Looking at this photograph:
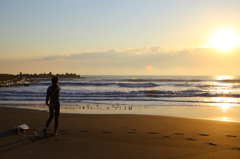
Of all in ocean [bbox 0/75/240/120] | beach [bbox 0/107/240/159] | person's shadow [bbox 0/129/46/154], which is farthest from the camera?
ocean [bbox 0/75/240/120]

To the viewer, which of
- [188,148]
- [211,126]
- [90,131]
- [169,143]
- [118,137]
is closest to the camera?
[188,148]

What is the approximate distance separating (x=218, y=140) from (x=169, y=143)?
1533 millimetres

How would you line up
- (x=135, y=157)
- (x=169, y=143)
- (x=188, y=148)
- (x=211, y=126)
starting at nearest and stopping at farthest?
(x=135, y=157), (x=188, y=148), (x=169, y=143), (x=211, y=126)

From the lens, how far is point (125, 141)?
6719 millimetres

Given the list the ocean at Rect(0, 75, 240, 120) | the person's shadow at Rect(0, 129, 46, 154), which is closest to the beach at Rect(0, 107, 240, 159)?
the person's shadow at Rect(0, 129, 46, 154)

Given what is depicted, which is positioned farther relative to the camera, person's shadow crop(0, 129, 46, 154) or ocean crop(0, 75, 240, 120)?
ocean crop(0, 75, 240, 120)

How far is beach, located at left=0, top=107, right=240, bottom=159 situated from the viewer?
557 centimetres

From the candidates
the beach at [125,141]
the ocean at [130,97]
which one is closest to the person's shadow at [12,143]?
the beach at [125,141]

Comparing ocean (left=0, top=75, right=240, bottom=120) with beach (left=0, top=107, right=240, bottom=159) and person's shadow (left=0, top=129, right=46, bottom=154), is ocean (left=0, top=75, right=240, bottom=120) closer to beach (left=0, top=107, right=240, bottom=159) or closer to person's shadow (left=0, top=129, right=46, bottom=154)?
beach (left=0, top=107, right=240, bottom=159)

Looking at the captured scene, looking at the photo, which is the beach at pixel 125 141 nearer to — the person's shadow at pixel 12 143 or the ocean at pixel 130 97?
the person's shadow at pixel 12 143

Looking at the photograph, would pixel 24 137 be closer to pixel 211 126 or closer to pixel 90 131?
pixel 90 131

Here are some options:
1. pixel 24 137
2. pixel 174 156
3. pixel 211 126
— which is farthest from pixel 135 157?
pixel 211 126

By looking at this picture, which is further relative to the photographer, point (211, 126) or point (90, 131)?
point (211, 126)

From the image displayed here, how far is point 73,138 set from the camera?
6906 mm
